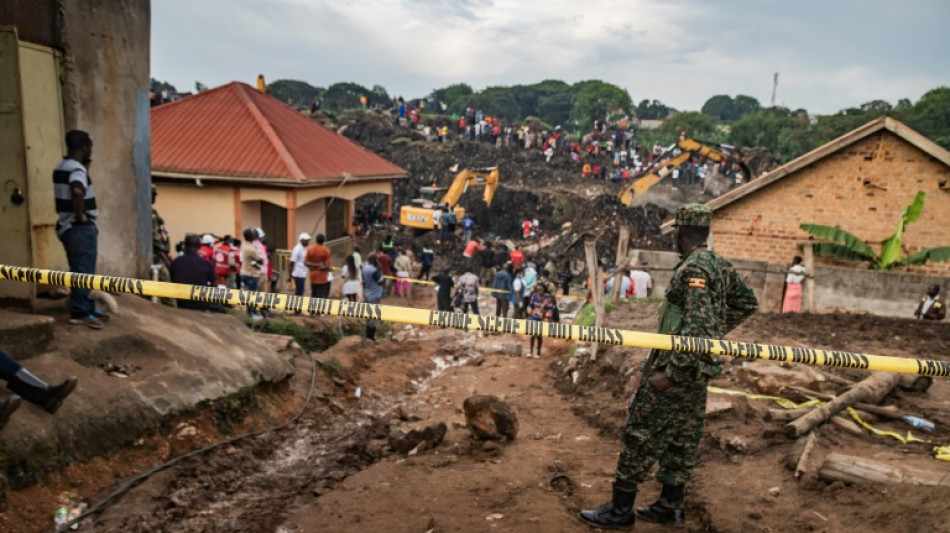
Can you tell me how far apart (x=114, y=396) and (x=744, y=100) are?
145628mm

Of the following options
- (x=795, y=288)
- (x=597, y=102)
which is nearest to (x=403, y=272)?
(x=795, y=288)

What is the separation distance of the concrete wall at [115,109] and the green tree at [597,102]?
7924 cm

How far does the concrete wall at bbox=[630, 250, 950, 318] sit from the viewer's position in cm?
1307

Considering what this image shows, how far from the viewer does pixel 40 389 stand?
3945 millimetres

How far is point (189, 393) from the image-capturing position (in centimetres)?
520

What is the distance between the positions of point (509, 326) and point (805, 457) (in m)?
2.52

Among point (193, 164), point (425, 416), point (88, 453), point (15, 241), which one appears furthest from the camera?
point (193, 164)

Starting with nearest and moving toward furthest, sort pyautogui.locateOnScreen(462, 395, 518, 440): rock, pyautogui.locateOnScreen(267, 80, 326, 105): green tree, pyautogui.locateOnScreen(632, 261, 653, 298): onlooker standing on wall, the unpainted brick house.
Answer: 1. pyautogui.locateOnScreen(462, 395, 518, 440): rock
2. the unpainted brick house
3. pyautogui.locateOnScreen(632, 261, 653, 298): onlooker standing on wall
4. pyautogui.locateOnScreen(267, 80, 326, 105): green tree

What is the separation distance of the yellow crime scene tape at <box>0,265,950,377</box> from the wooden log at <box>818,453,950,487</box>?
2.71ft

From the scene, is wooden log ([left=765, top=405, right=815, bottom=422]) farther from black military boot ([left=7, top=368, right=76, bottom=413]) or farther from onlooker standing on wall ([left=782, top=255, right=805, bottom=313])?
onlooker standing on wall ([left=782, top=255, right=805, bottom=313])

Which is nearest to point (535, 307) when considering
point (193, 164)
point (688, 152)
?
point (193, 164)

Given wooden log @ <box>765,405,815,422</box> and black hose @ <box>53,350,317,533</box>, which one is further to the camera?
wooden log @ <box>765,405,815,422</box>

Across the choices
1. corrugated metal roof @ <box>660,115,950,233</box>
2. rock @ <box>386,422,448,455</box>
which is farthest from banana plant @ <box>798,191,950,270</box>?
rock @ <box>386,422,448,455</box>

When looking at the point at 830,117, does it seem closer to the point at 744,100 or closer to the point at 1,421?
the point at 1,421
